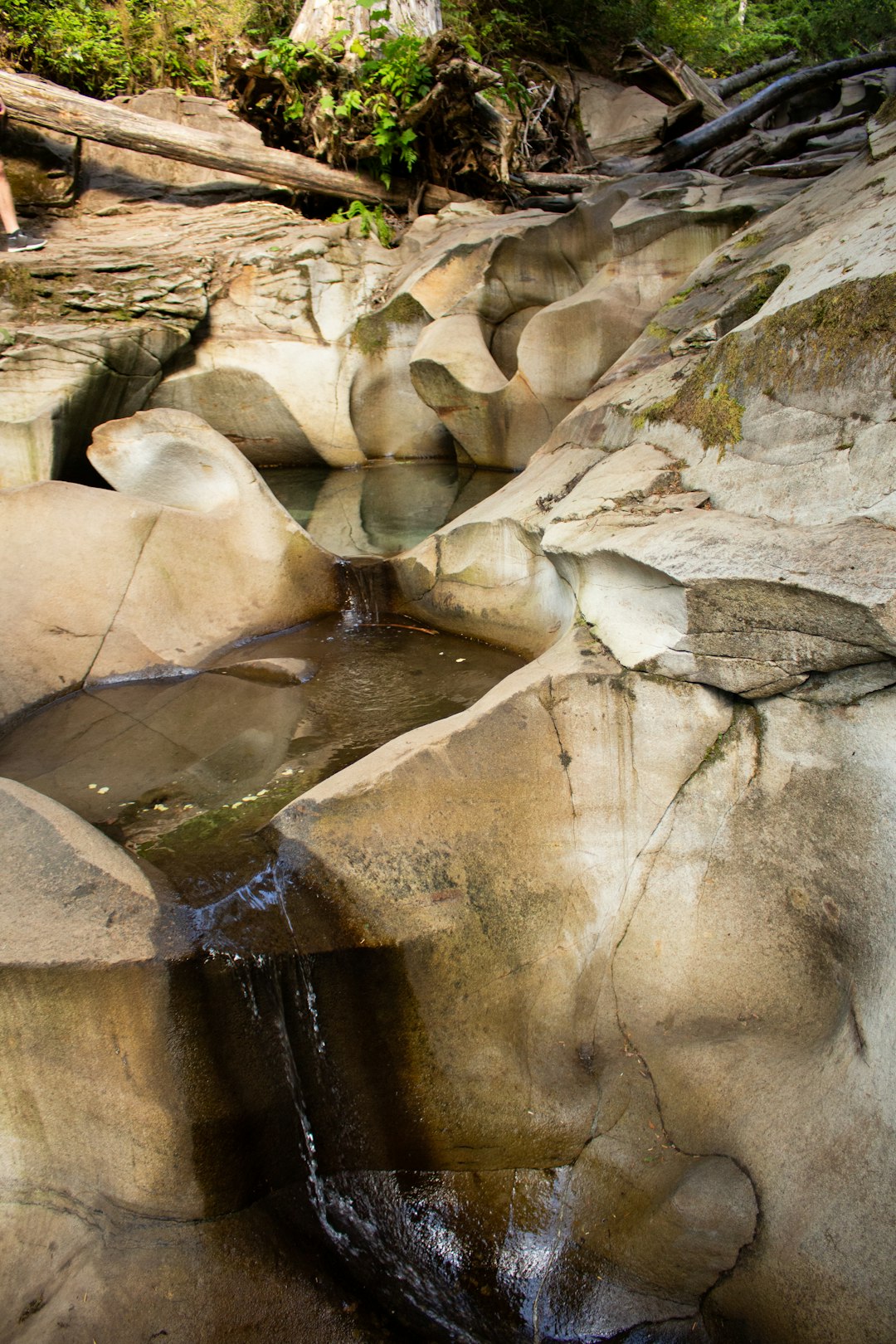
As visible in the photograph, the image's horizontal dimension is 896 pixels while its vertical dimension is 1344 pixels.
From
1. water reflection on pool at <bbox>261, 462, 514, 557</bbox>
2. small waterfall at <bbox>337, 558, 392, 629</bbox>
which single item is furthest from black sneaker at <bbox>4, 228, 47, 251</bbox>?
small waterfall at <bbox>337, 558, 392, 629</bbox>

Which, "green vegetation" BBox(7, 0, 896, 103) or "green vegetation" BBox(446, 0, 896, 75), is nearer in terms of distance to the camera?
"green vegetation" BBox(7, 0, 896, 103)

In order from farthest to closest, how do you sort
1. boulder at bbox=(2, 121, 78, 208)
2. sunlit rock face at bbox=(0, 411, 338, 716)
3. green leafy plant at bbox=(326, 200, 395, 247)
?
green leafy plant at bbox=(326, 200, 395, 247) < boulder at bbox=(2, 121, 78, 208) < sunlit rock face at bbox=(0, 411, 338, 716)

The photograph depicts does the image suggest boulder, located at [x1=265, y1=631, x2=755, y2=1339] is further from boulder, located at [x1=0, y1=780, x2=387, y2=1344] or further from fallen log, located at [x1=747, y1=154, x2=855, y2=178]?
fallen log, located at [x1=747, y1=154, x2=855, y2=178]

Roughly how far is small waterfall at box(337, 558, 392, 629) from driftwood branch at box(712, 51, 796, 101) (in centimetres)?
914

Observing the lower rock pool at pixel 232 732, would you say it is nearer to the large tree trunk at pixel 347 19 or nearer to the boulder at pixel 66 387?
the boulder at pixel 66 387

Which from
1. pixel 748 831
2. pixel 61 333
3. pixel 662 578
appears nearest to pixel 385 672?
pixel 662 578

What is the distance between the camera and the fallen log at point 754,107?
8.95m

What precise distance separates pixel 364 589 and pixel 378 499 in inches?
110

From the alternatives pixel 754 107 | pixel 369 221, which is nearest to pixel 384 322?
pixel 369 221

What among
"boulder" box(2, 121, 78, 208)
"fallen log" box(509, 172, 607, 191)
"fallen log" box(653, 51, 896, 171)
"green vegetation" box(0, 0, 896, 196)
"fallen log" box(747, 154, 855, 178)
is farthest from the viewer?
"fallen log" box(509, 172, 607, 191)

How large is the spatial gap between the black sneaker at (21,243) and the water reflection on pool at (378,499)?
9.35 ft

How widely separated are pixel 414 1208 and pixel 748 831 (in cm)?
140

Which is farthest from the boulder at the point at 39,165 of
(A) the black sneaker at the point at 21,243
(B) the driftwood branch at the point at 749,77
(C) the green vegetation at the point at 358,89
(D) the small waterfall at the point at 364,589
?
(B) the driftwood branch at the point at 749,77

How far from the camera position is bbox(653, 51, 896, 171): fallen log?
895 centimetres
